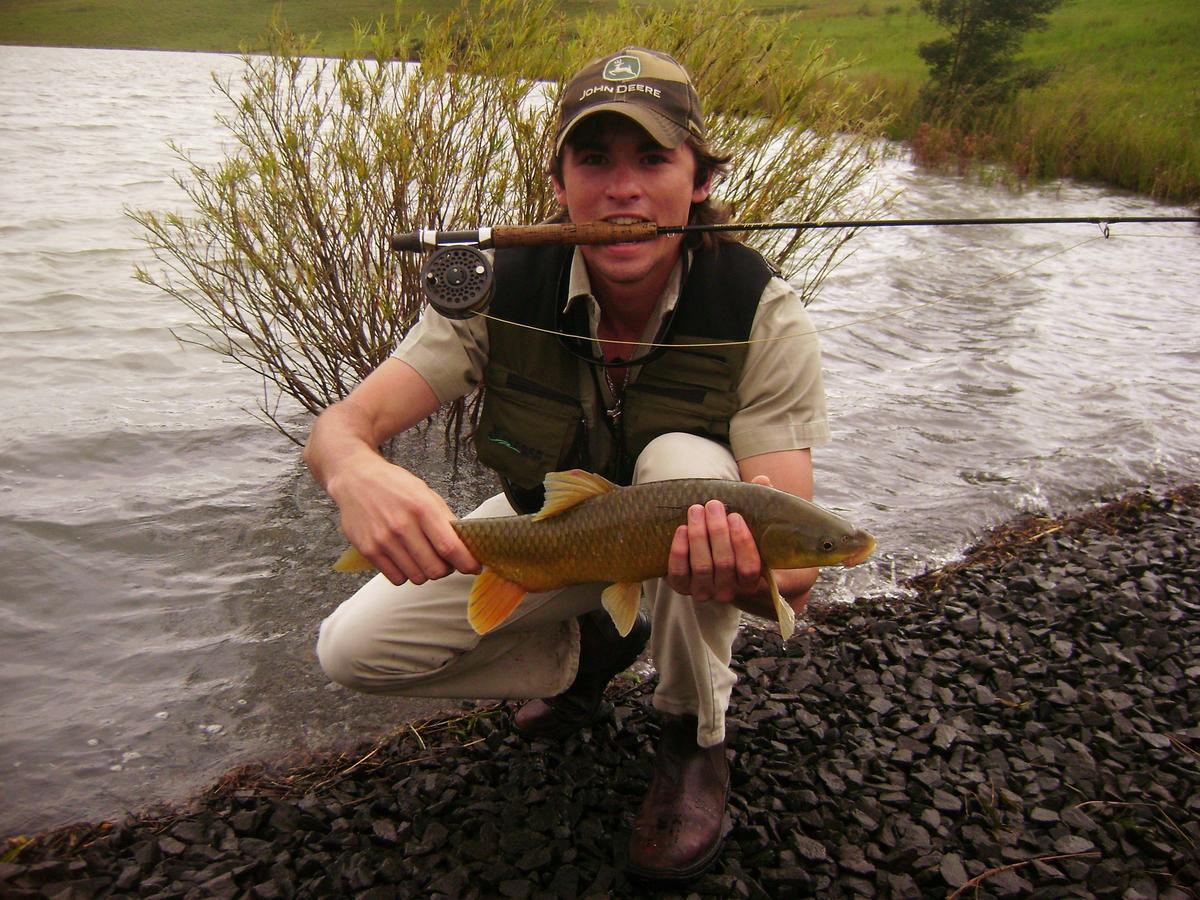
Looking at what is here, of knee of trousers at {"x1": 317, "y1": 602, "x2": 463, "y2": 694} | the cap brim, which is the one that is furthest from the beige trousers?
the cap brim

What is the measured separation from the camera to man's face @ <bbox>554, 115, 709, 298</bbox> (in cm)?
296

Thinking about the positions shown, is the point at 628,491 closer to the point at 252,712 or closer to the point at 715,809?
the point at 715,809

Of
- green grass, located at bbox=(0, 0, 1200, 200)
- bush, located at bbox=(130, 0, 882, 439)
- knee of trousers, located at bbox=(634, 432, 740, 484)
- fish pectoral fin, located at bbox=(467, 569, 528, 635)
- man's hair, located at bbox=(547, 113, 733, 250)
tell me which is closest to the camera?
fish pectoral fin, located at bbox=(467, 569, 528, 635)

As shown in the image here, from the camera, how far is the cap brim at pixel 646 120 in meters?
2.83

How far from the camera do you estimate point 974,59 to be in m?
25.8

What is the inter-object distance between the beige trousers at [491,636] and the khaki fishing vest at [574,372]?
0.16 metres

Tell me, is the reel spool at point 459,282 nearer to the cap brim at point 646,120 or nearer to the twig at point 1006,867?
the cap brim at point 646,120

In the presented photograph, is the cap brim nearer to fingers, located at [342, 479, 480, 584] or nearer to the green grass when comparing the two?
fingers, located at [342, 479, 480, 584]

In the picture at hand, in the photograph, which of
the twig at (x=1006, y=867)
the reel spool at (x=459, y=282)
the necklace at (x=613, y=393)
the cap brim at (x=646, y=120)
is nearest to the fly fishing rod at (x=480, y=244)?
the reel spool at (x=459, y=282)

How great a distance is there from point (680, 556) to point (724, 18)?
4184 millimetres

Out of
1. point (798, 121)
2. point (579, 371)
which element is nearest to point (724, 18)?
point (798, 121)

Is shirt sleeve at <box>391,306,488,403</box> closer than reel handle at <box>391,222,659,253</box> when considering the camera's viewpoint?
No

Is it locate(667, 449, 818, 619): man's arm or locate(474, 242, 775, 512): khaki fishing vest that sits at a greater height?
locate(474, 242, 775, 512): khaki fishing vest

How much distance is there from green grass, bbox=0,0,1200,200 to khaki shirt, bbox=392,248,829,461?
2.81 m
